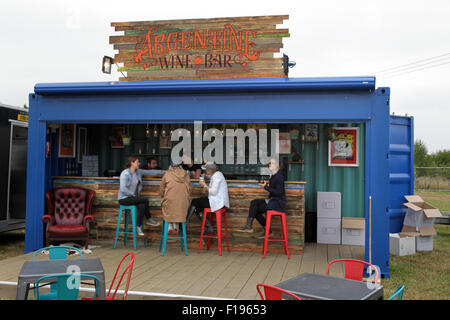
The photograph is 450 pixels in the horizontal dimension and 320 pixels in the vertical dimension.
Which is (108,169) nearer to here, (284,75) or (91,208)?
(91,208)

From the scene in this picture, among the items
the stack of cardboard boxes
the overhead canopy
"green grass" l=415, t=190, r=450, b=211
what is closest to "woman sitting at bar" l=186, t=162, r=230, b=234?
the overhead canopy

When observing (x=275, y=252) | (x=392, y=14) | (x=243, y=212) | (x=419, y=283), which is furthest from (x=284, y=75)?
(x=392, y=14)

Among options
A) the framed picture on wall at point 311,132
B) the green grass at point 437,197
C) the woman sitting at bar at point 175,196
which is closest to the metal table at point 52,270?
the woman sitting at bar at point 175,196

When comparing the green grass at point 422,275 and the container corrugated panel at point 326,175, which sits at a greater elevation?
the container corrugated panel at point 326,175

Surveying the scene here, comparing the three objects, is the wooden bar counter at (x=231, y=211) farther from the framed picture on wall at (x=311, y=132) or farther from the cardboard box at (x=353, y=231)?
the framed picture on wall at (x=311, y=132)

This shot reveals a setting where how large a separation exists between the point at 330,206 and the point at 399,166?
5.50 ft

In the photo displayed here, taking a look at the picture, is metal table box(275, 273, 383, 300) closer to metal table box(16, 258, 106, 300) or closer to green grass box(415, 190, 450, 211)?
metal table box(16, 258, 106, 300)

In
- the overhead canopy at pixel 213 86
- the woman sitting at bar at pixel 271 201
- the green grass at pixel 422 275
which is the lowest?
the green grass at pixel 422 275

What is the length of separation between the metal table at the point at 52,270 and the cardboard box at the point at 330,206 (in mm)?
5560

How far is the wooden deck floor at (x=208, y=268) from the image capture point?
5.15 meters

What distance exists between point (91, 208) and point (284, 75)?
4.07m

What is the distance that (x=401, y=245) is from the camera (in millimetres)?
7695

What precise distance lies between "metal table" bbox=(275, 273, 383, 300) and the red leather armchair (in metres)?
4.83

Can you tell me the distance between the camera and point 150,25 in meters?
7.98
